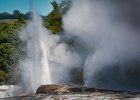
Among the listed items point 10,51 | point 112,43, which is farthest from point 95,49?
point 10,51

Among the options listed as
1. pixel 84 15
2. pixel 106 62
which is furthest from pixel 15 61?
pixel 106 62

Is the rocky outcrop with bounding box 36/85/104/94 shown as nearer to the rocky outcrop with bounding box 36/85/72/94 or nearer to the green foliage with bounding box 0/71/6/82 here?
the rocky outcrop with bounding box 36/85/72/94

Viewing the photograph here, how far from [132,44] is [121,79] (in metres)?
1.56

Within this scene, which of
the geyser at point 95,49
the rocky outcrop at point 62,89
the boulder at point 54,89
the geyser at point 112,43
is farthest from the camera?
the geyser at point 95,49

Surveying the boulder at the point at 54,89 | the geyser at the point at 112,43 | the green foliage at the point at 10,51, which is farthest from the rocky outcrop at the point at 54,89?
the green foliage at the point at 10,51

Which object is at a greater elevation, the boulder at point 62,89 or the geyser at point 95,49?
the geyser at point 95,49

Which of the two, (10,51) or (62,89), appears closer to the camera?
(62,89)

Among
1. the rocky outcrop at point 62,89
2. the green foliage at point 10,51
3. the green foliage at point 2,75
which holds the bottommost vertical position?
the rocky outcrop at point 62,89

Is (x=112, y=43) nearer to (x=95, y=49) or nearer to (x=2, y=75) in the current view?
(x=95, y=49)

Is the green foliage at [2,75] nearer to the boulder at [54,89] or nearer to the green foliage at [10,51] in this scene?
the green foliage at [10,51]

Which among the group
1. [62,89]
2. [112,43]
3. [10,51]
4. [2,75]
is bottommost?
[62,89]

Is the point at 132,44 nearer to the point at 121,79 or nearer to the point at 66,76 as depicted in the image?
the point at 121,79

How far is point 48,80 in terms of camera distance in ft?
61.6

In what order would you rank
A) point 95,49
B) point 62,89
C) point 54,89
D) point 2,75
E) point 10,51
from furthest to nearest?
1. point 10,51
2. point 2,75
3. point 95,49
4. point 54,89
5. point 62,89
